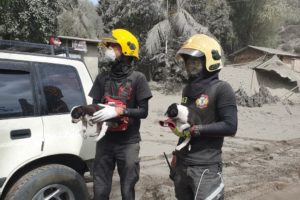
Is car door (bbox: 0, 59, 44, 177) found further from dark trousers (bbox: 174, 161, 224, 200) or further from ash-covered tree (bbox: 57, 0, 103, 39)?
ash-covered tree (bbox: 57, 0, 103, 39)

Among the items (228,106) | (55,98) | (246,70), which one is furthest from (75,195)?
(246,70)

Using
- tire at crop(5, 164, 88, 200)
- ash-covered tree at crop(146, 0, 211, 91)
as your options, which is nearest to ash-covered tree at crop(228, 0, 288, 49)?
ash-covered tree at crop(146, 0, 211, 91)

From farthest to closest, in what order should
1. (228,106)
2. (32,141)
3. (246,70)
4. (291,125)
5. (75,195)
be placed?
(246,70), (291,125), (75,195), (32,141), (228,106)

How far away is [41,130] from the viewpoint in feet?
11.1

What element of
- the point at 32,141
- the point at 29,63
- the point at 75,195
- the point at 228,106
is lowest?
the point at 75,195

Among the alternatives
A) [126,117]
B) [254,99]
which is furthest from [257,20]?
[126,117]

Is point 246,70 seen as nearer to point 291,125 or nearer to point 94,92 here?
point 291,125

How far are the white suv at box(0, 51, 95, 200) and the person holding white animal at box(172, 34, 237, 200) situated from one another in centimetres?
123

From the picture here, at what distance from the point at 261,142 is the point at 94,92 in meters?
7.42

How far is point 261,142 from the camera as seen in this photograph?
9812 millimetres

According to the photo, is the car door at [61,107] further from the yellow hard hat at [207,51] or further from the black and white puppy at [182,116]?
the yellow hard hat at [207,51]

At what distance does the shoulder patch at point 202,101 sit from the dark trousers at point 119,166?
0.87m

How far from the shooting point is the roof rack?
141 inches

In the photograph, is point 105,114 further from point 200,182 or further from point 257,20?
point 257,20
